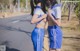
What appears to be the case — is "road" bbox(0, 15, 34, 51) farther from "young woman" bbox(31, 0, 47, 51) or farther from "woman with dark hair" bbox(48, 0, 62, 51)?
"young woman" bbox(31, 0, 47, 51)

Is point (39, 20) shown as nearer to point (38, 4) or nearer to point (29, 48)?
point (38, 4)

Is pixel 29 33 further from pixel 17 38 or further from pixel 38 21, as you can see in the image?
pixel 38 21

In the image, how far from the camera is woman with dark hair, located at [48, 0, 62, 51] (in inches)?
232

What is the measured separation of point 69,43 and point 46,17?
258 inches

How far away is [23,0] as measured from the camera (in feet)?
276

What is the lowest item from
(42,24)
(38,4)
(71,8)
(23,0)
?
(23,0)

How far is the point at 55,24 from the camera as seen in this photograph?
19.7ft

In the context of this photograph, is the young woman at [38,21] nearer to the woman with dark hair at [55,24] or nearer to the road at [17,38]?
the woman with dark hair at [55,24]

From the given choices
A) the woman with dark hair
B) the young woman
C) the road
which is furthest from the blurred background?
the young woman

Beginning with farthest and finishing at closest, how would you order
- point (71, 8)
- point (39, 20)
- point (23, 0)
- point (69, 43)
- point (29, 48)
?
point (23, 0) < point (71, 8) < point (69, 43) < point (29, 48) < point (39, 20)

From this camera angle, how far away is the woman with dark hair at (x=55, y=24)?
19.4 feet

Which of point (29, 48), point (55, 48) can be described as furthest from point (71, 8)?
point (55, 48)

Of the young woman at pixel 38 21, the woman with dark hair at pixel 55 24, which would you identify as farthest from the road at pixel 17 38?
the young woman at pixel 38 21

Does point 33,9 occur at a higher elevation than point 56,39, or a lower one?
higher
